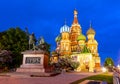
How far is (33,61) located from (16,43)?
51.6 ft

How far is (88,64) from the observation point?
7200 centimetres

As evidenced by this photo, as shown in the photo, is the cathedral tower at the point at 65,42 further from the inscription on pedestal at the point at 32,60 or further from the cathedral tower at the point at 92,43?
the inscription on pedestal at the point at 32,60

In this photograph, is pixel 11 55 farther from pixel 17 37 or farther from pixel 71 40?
pixel 71 40

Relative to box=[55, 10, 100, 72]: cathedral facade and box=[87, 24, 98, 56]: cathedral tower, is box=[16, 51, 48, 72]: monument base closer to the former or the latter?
box=[55, 10, 100, 72]: cathedral facade

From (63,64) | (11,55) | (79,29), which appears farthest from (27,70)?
(79,29)

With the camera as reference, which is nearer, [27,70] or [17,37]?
[27,70]

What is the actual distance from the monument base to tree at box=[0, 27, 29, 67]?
13681 mm

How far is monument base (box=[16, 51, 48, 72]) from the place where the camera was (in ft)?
109

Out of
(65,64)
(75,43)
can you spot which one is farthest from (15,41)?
(75,43)

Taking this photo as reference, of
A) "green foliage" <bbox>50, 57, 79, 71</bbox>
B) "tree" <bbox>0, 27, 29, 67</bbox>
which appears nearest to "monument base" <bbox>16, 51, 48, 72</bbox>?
"tree" <bbox>0, 27, 29, 67</bbox>

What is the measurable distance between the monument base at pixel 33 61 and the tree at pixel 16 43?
44.9ft

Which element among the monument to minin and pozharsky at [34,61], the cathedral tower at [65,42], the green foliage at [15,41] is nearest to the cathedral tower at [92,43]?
the cathedral tower at [65,42]

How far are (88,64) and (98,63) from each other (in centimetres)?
1100

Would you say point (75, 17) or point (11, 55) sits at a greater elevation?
point (75, 17)
